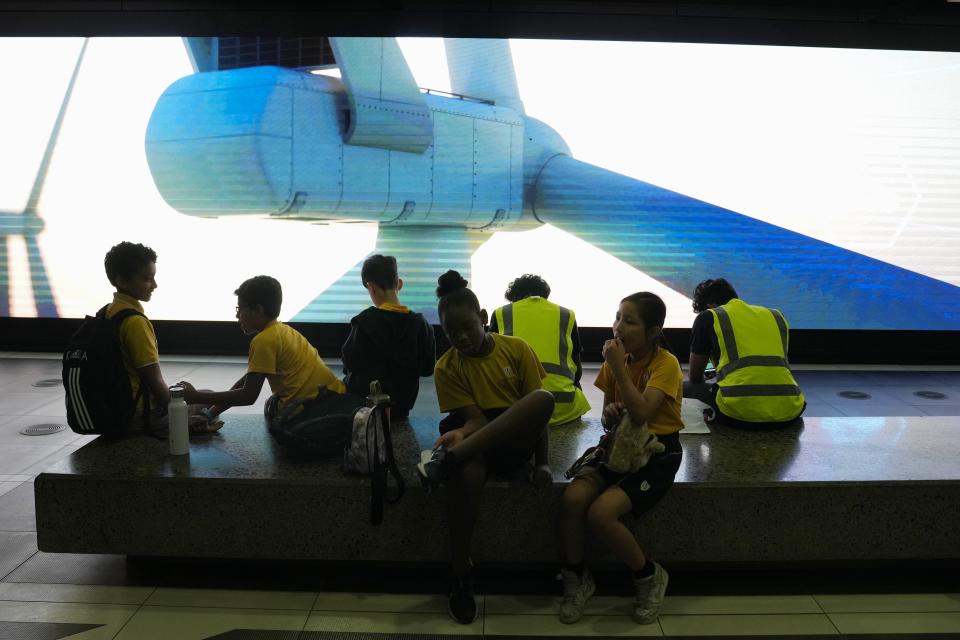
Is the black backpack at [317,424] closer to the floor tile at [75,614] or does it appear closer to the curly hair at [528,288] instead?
the floor tile at [75,614]

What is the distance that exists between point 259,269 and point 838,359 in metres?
5.30

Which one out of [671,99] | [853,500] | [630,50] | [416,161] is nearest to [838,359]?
[671,99]

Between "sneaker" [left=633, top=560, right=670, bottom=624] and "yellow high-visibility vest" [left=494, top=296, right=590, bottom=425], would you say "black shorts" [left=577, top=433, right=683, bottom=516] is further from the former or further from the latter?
"yellow high-visibility vest" [left=494, top=296, right=590, bottom=425]

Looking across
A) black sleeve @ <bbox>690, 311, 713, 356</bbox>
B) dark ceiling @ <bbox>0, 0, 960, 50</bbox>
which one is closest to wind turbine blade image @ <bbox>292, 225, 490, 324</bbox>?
dark ceiling @ <bbox>0, 0, 960, 50</bbox>

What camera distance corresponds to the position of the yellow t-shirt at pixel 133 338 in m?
3.30

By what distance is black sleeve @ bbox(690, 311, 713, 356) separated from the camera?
3835 mm

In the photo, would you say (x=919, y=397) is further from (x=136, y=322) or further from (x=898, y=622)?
(x=136, y=322)

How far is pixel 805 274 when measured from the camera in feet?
24.2

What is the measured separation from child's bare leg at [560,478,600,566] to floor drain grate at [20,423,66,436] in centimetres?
361

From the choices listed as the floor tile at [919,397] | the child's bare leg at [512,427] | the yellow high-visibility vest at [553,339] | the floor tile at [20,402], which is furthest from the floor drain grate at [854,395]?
the floor tile at [20,402]

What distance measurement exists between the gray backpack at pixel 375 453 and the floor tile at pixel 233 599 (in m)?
0.40

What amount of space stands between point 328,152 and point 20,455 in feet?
11.5

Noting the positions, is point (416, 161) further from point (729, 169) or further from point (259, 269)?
point (729, 169)

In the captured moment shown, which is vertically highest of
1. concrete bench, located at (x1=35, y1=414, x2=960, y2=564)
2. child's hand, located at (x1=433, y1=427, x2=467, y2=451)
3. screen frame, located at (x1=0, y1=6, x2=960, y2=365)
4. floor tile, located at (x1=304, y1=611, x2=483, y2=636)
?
screen frame, located at (x1=0, y1=6, x2=960, y2=365)
